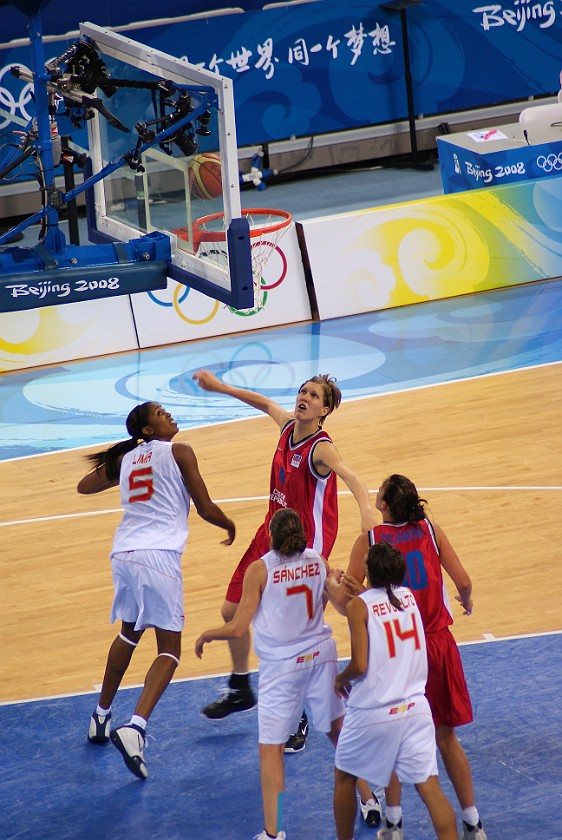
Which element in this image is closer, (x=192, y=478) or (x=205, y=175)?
(x=192, y=478)

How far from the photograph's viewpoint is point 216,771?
635 cm

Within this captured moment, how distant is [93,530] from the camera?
9.70 meters

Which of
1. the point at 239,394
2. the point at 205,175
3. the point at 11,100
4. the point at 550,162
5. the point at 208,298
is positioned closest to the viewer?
the point at 239,394

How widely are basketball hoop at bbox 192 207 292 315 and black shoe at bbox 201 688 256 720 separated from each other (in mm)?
2468

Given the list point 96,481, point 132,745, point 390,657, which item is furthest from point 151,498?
point 390,657

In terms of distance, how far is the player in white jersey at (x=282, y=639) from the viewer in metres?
5.54

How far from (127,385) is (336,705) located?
25.2 feet

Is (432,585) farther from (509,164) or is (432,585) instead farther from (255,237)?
(509,164)

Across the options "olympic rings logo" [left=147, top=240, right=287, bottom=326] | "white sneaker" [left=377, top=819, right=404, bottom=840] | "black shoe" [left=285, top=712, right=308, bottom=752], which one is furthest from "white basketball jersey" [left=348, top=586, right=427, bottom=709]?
"olympic rings logo" [left=147, top=240, right=287, bottom=326]

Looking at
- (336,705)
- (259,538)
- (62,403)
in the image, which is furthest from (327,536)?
(62,403)

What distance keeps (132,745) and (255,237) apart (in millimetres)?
6070

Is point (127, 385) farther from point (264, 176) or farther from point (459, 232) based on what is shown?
point (264, 176)

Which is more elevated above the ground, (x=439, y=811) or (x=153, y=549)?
(x=153, y=549)

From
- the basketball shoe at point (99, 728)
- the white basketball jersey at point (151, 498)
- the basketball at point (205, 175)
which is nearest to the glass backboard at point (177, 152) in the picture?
the basketball at point (205, 175)
